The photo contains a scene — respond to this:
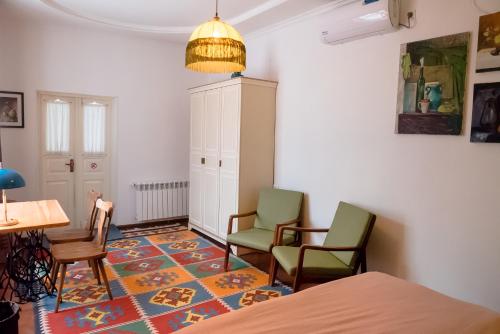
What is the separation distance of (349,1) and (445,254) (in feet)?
7.78

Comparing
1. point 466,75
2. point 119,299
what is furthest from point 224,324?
point 466,75

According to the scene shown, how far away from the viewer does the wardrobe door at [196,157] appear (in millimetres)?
4801

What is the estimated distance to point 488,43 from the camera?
240cm

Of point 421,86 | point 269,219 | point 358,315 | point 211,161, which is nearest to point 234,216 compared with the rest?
point 269,219

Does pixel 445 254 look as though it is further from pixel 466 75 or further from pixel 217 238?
pixel 217 238

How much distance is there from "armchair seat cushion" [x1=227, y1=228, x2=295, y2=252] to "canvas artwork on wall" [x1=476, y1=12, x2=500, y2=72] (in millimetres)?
2228

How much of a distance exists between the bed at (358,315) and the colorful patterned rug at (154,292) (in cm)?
121

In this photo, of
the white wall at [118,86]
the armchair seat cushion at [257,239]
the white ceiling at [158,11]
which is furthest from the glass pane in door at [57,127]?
the armchair seat cushion at [257,239]

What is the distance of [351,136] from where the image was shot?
3396 millimetres

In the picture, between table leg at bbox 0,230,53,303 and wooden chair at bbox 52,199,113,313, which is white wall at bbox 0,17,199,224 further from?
wooden chair at bbox 52,199,113,313

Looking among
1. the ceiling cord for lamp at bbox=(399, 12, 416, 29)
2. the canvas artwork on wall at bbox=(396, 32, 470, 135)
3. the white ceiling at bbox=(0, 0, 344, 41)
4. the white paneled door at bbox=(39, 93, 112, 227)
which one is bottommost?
the white paneled door at bbox=(39, 93, 112, 227)

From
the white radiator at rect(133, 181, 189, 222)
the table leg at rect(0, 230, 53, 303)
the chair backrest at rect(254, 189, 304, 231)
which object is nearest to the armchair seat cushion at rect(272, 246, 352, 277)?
the chair backrest at rect(254, 189, 304, 231)

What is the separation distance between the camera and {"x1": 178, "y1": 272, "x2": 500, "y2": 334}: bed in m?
1.56

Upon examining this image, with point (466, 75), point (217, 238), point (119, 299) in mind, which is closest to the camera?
point (466, 75)
